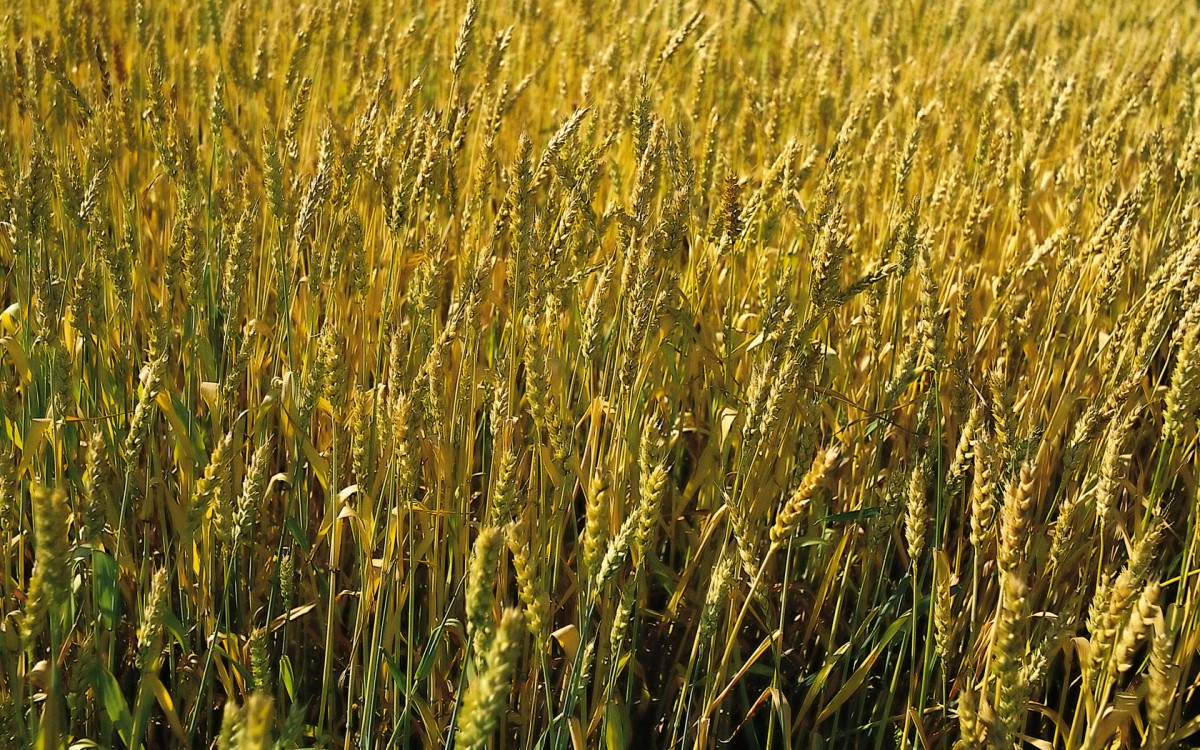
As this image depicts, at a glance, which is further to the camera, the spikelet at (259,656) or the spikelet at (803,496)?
the spikelet at (259,656)

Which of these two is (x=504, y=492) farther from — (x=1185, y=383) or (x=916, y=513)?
(x=1185, y=383)

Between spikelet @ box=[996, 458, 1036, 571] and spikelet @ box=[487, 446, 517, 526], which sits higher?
spikelet @ box=[996, 458, 1036, 571]

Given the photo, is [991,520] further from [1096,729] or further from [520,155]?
[520,155]

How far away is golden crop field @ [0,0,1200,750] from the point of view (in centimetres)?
96

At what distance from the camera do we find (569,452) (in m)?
1.06

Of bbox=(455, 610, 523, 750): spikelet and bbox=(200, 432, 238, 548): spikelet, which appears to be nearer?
bbox=(455, 610, 523, 750): spikelet

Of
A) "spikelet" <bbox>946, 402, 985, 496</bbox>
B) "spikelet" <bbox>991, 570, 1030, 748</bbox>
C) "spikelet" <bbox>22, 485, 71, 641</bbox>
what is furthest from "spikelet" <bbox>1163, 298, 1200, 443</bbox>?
"spikelet" <bbox>22, 485, 71, 641</bbox>

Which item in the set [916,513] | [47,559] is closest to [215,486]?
[47,559]

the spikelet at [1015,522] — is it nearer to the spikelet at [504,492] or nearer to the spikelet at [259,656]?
the spikelet at [504,492]

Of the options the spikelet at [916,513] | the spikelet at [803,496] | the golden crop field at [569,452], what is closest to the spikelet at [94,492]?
the golden crop field at [569,452]

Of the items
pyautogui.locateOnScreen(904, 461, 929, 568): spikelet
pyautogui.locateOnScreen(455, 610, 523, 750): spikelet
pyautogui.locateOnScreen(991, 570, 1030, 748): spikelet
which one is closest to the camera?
pyautogui.locateOnScreen(455, 610, 523, 750): spikelet

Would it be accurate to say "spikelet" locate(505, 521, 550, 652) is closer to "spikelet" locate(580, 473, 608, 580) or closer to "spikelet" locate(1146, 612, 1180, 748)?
"spikelet" locate(580, 473, 608, 580)

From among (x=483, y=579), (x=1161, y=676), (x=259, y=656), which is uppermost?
(x=483, y=579)

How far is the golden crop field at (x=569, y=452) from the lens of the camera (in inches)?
37.7
